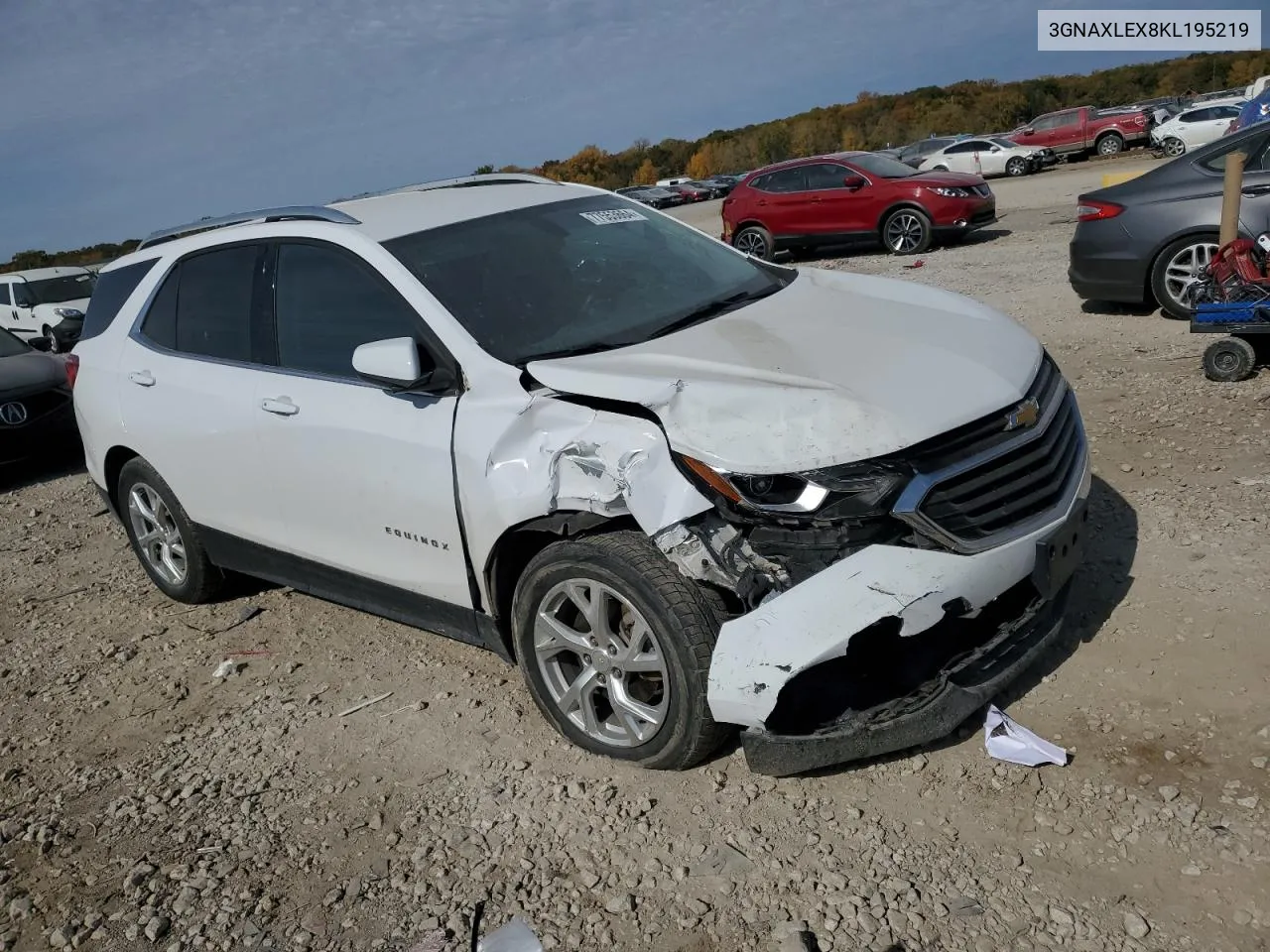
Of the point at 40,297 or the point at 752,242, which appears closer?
the point at 40,297

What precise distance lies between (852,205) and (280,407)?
13324mm

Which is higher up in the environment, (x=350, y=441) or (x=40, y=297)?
(x=350, y=441)

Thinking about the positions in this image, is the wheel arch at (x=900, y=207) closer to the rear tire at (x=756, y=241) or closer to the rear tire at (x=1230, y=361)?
the rear tire at (x=756, y=241)

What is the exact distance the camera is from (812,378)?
3139 mm

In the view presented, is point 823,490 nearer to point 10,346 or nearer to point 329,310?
point 329,310

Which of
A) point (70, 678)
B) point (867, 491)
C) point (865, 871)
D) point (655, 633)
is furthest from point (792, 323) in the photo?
point (70, 678)

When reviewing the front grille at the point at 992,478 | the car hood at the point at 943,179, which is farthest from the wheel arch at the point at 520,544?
the car hood at the point at 943,179

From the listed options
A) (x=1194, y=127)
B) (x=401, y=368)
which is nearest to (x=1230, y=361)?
(x=401, y=368)

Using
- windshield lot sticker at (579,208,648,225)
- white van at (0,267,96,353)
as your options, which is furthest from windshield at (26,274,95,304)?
windshield lot sticker at (579,208,648,225)

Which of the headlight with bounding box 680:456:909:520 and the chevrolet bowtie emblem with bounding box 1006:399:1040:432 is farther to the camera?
the chevrolet bowtie emblem with bounding box 1006:399:1040:432

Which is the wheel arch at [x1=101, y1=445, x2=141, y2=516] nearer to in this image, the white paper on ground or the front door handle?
the front door handle

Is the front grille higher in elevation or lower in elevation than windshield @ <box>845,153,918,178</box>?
higher

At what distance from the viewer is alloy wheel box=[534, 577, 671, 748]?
3.21 meters

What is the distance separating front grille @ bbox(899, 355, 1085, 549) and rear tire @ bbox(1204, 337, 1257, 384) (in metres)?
3.75
